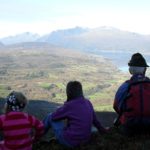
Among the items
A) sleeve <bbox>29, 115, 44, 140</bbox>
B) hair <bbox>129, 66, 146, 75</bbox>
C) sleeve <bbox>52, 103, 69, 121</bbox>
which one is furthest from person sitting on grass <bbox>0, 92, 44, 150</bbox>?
hair <bbox>129, 66, 146, 75</bbox>

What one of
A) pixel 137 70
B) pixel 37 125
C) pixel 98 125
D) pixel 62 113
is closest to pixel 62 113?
pixel 62 113

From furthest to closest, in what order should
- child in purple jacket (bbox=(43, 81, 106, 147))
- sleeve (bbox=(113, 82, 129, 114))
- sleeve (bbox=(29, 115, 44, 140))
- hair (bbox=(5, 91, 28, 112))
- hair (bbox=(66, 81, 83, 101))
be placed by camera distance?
sleeve (bbox=(113, 82, 129, 114)), child in purple jacket (bbox=(43, 81, 106, 147)), hair (bbox=(66, 81, 83, 101)), sleeve (bbox=(29, 115, 44, 140)), hair (bbox=(5, 91, 28, 112))

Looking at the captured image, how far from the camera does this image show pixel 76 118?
9.95 m

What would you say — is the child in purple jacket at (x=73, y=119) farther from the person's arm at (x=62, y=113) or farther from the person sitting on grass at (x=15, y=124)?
the person sitting on grass at (x=15, y=124)

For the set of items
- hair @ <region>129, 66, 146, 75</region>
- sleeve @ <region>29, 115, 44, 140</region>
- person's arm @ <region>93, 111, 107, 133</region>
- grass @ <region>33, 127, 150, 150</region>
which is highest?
hair @ <region>129, 66, 146, 75</region>

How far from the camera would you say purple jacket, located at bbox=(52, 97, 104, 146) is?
392 inches

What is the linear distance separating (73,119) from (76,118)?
0.08 metres

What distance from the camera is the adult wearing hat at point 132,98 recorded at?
33.0ft

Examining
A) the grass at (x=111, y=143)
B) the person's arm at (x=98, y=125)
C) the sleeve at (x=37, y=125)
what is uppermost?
the sleeve at (x=37, y=125)

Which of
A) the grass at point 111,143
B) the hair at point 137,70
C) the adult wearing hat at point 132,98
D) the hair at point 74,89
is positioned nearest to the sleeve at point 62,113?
the hair at point 74,89

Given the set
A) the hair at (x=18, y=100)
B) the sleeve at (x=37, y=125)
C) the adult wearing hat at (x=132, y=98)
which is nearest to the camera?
the hair at (x=18, y=100)

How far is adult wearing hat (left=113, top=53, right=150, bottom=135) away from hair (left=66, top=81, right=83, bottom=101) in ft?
3.83

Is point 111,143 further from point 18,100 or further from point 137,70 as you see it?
point 18,100

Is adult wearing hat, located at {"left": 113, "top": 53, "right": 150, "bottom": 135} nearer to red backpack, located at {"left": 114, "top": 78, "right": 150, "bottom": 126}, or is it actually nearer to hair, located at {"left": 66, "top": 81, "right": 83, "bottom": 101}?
red backpack, located at {"left": 114, "top": 78, "right": 150, "bottom": 126}
